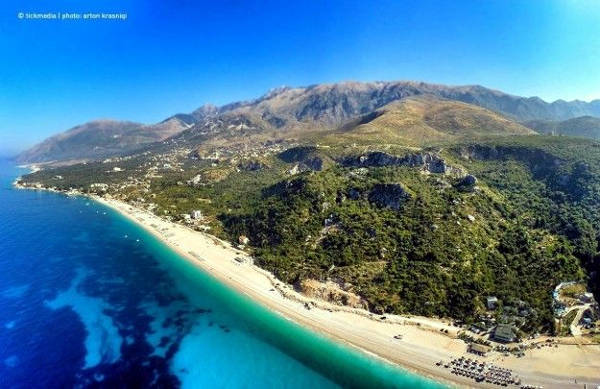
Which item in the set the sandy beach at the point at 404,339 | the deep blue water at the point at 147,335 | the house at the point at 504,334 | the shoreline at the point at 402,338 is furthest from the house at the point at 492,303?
the deep blue water at the point at 147,335

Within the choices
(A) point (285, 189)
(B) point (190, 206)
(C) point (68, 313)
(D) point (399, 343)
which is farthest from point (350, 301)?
(B) point (190, 206)

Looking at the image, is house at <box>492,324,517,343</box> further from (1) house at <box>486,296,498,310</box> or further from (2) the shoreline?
(1) house at <box>486,296,498,310</box>

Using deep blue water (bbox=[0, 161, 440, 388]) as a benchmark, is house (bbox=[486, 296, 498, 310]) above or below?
above

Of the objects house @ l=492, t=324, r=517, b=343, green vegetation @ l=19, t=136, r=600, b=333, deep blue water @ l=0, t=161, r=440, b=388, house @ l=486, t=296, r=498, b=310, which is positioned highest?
green vegetation @ l=19, t=136, r=600, b=333

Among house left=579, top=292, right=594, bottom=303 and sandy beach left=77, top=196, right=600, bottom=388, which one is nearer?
sandy beach left=77, top=196, right=600, bottom=388

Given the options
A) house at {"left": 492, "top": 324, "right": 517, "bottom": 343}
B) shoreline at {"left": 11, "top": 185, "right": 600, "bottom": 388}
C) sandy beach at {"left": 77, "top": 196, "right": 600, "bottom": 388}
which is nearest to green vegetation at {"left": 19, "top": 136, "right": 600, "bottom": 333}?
house at {"left": 492, "top": 324, "right": 517, "bottom": 343}

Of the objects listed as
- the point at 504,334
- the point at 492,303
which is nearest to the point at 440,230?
the point at 492,303

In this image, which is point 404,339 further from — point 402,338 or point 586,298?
point 586,298
